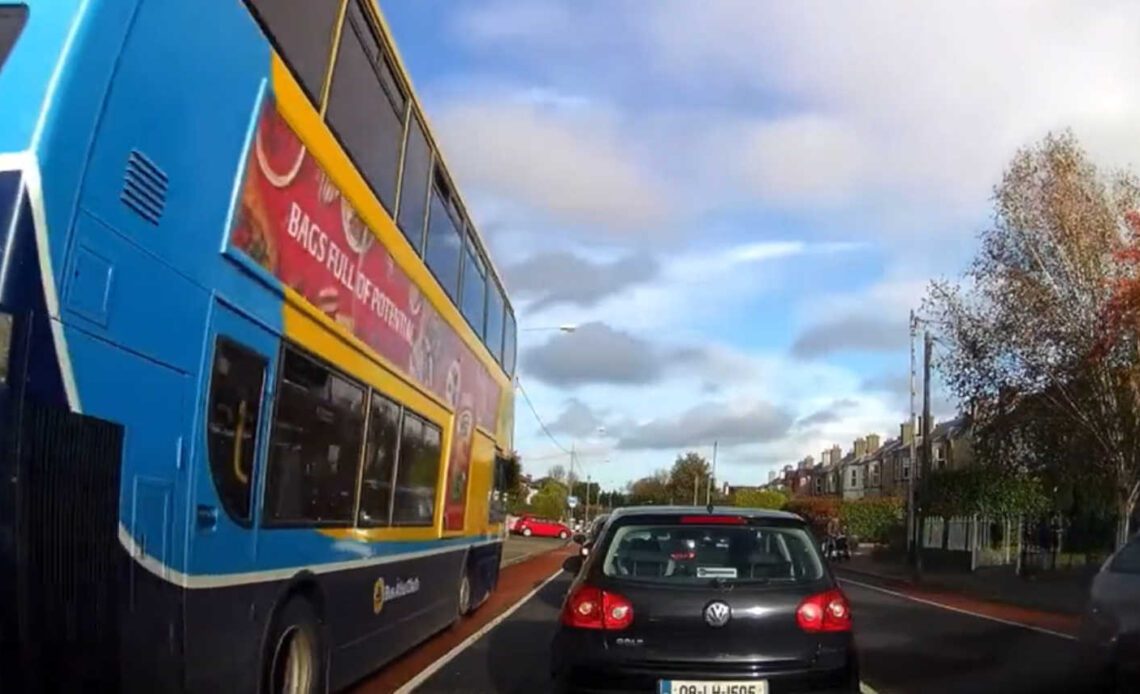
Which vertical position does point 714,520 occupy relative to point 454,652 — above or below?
above

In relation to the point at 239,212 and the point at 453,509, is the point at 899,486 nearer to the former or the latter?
the point at 453,509

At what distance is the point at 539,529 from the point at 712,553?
6256cm

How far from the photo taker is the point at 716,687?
22.4 ft

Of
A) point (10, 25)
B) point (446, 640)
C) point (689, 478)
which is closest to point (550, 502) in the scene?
point (689, 478)

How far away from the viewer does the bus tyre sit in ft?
21.6

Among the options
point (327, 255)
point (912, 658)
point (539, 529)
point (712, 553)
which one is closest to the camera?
point (327, 255)

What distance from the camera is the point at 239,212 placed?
5688 millimetres

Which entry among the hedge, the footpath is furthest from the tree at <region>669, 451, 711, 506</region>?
the footpath

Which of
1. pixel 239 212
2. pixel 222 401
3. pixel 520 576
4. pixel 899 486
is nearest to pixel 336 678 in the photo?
pixel 222 401

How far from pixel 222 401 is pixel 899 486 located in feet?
318

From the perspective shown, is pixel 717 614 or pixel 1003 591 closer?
pixel 717 614

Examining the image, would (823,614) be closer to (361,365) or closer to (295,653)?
(295,653)

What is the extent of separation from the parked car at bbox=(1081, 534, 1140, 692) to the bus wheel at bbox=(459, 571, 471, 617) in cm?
696

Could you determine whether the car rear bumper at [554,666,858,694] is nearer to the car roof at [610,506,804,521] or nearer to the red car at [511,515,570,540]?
the car roof at [610,506,804,521]
